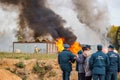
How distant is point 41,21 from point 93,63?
30373 millimetres

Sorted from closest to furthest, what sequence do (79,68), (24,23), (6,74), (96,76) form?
(96,76) < (79,68) < (6,74) < (24,23)

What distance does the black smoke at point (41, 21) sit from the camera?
45.4m

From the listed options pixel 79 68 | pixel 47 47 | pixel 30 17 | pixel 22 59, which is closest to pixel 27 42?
pixel 47 47

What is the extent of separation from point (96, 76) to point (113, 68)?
1577mm

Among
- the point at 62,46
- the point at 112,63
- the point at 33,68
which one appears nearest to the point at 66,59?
the point at 112,63

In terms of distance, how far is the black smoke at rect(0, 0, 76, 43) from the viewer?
45.4 meters

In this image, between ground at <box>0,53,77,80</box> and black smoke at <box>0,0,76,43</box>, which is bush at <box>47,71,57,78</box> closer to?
ground at <box>0,53,77,80</box>

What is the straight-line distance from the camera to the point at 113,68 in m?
20.3

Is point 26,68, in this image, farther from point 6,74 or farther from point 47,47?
point 47,47

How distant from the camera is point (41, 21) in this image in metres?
49.0

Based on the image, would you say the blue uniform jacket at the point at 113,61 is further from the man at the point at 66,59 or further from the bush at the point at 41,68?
the bush at the point at 41,68

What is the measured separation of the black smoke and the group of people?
2412 centimetres

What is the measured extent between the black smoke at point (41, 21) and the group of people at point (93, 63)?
24.1m

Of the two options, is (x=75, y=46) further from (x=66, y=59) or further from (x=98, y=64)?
(x=98, y=64)
